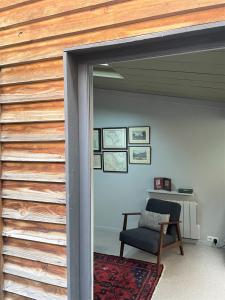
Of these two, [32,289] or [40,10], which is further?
[32,289]

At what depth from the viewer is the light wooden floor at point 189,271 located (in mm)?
2979

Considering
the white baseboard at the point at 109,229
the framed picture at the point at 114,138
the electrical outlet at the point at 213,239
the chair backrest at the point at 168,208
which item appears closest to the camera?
the chair backrest at the point at 168,208

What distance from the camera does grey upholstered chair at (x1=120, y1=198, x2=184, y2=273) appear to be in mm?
3520

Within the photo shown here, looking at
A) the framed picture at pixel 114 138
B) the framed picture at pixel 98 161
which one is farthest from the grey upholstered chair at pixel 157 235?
the framed picture at pixel 98 161

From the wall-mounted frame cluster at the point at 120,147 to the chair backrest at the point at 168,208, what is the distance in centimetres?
78

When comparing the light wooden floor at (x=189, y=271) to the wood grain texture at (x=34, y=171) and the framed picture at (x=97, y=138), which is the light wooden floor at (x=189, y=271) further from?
the wood grain texture at (x=34, y=171)

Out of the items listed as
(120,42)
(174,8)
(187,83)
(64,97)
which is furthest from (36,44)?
(187,83)

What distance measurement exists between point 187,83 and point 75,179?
2.07 meters

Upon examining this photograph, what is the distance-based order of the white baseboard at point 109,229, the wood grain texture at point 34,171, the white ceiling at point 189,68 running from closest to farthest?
the wood grain texture at point 34,171, the white ceiling at point 189,68, the white baseboard at point 109,229

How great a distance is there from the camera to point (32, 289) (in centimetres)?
135

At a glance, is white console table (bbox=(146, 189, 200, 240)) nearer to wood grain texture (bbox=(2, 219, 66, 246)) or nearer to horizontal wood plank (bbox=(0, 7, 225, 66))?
wood grain texture (bbox=(2, 219, 66, 246))

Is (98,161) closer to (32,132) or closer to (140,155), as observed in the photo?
(140,155)

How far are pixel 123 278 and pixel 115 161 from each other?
217cm

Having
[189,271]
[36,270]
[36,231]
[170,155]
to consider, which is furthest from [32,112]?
[170,155]
